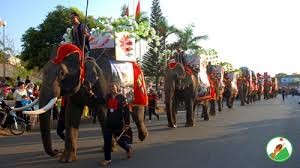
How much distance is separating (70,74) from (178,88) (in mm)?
7729

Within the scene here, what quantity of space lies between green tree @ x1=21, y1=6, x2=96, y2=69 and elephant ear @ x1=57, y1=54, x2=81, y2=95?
1427 inches

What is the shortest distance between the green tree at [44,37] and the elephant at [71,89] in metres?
35.8

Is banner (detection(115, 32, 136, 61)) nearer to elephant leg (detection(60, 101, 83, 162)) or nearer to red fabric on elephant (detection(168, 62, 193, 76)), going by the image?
elephant leg (detection(60, 101, 83, 162))

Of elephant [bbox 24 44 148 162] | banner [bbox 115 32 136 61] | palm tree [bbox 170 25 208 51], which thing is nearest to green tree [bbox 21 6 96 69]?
palm tree [bbox 170 25 208 51]

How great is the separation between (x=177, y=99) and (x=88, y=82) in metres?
7.85

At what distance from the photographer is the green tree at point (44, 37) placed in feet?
151

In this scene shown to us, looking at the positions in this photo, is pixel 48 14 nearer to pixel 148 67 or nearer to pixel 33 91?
pixel 148 67

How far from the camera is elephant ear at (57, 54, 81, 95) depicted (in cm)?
980

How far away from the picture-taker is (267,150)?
11.6 meters

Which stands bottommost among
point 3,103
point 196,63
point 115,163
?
point 115,163

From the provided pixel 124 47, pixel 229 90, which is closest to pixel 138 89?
pixel 124 47

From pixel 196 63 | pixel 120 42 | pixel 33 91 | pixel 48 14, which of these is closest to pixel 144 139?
pixel 120 42

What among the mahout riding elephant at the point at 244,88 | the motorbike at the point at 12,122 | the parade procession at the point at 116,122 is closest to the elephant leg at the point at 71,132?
the parade procession at the point at 116,122
